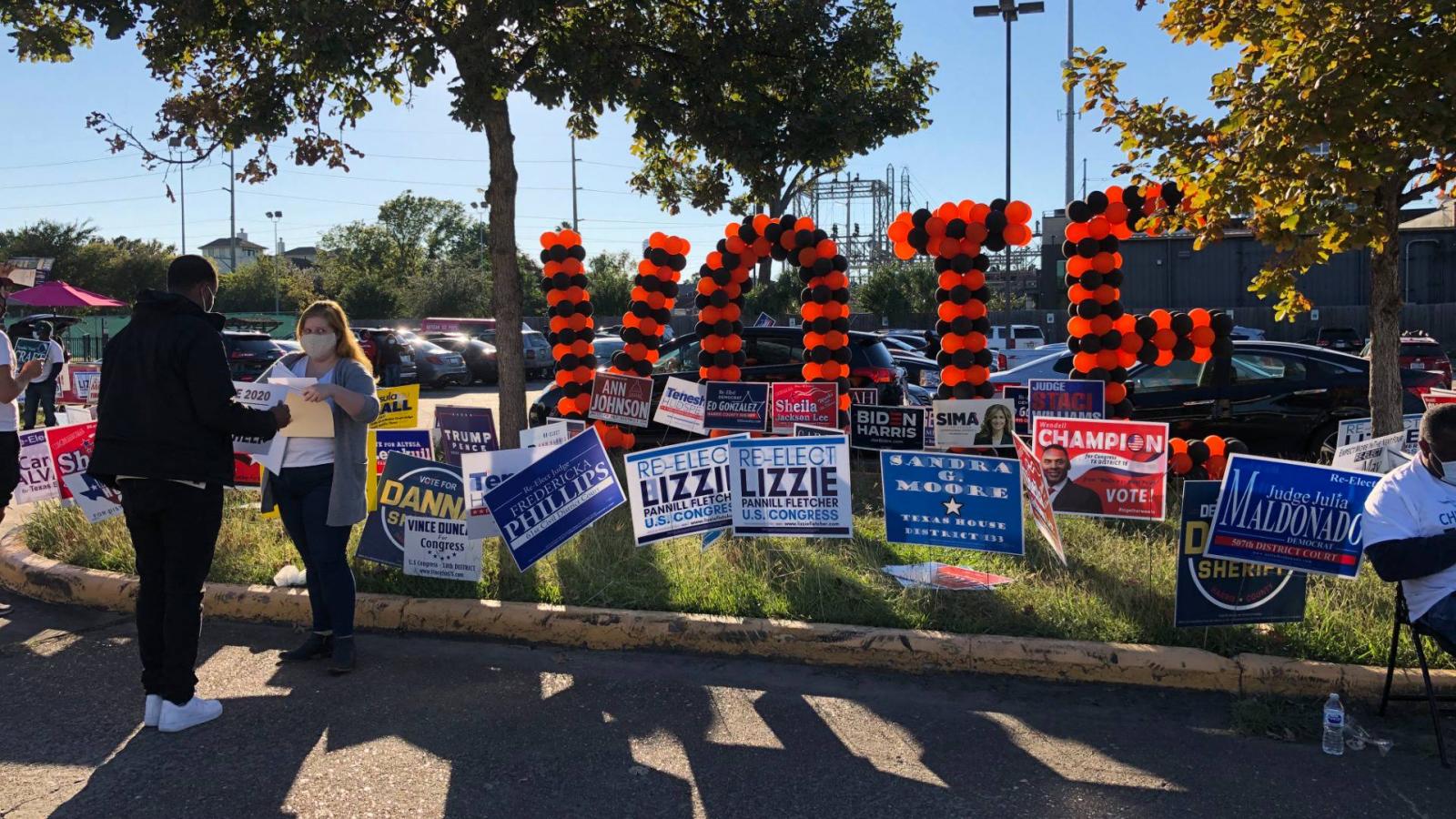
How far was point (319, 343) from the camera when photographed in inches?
201

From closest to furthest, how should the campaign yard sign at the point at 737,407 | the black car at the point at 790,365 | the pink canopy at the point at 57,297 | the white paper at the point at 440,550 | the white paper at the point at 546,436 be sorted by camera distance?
the white paper at the point at 440,550 → the white paper at the point at 546,436 → the campaign yard sign at the point at 737,407 → the black car at the point at 790,365 → the pink canopy at the point at 57,297

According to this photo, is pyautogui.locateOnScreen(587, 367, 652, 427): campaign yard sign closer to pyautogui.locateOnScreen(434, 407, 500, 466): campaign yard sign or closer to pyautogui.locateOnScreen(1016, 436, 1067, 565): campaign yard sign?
pyautogui.locateOnScreen(434, 407, 500, 466): campaign yard sign

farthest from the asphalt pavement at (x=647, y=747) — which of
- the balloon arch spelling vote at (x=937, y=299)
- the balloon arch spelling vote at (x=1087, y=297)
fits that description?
the balloon arch spelling vote at (x=1087, y=297)

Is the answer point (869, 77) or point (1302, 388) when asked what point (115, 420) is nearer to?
point (869, 77)

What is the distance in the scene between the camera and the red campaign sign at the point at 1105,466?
6.59m

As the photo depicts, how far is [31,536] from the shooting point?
761 centimetres

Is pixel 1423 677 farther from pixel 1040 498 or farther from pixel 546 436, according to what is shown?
pixel 546 436

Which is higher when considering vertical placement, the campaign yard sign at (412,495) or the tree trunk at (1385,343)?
the tree trunk at (1385,343)

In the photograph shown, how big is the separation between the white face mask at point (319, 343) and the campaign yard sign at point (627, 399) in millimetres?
6128

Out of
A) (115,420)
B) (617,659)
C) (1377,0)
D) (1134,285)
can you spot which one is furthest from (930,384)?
(1134,285)

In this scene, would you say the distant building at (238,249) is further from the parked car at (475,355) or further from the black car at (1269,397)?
the black car at (1269,397)

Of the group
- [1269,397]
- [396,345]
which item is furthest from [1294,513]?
[396,345]

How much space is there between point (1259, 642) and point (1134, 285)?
137ft

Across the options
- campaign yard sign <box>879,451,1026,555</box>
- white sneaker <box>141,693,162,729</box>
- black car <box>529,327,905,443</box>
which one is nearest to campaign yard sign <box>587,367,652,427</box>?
black car <box>529,327,905,443</box>
